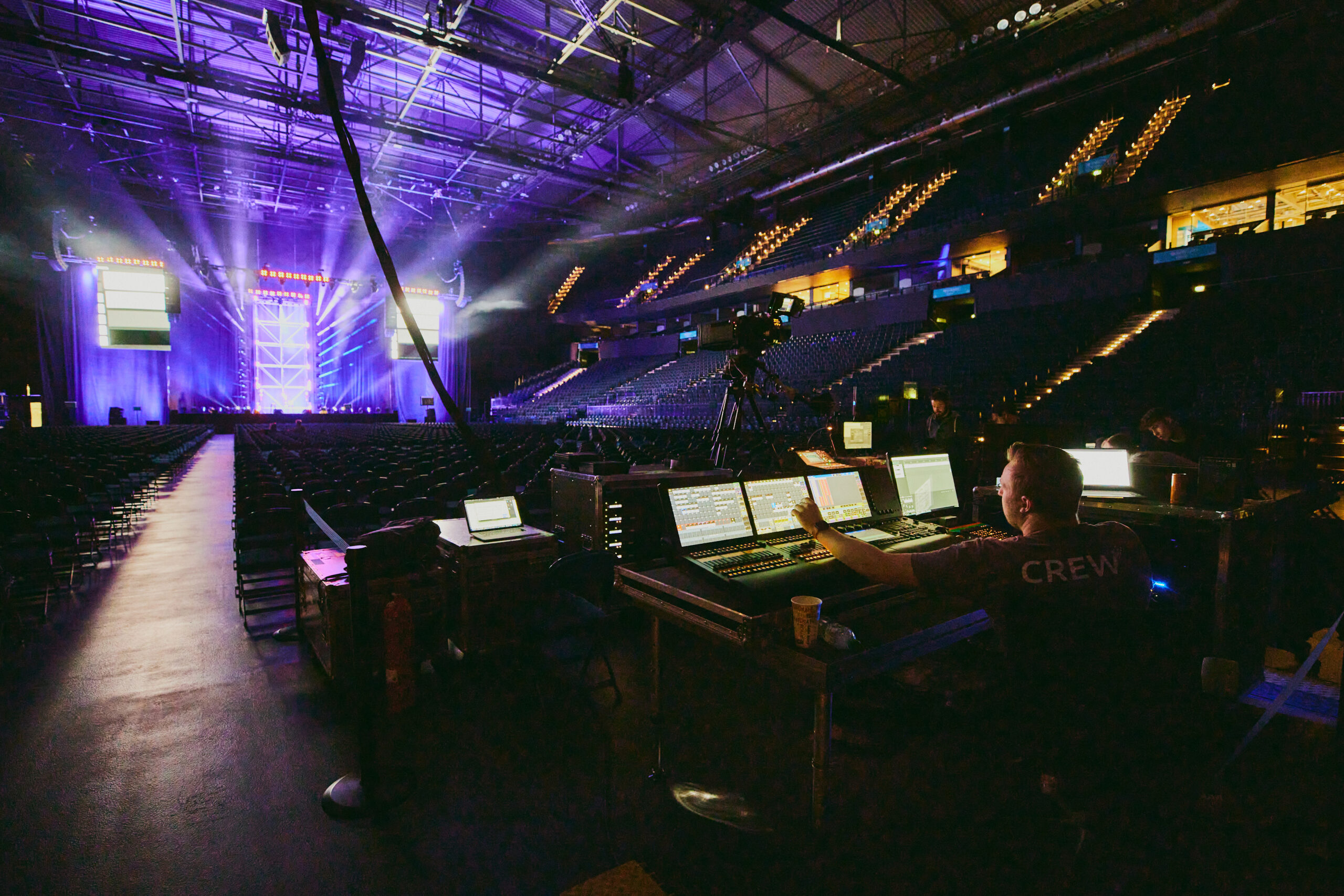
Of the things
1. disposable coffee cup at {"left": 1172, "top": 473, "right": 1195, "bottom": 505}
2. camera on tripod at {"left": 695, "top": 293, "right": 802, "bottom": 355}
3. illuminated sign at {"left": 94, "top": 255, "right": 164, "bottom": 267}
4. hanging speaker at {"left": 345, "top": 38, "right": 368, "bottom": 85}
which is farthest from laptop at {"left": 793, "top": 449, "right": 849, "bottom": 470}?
illuminated sign at {"left": 94, "top": 255, "right": 164, "bottom": 267}

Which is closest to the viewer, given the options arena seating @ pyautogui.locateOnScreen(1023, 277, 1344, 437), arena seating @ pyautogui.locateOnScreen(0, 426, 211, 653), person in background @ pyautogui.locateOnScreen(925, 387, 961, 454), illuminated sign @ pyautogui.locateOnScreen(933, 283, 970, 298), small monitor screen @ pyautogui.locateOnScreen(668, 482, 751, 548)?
small monitor screen @ pyautogui.locateOnScreen(668, 482, 751, 548)

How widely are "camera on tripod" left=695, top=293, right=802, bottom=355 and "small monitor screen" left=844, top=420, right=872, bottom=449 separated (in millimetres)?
625

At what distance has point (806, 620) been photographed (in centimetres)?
168

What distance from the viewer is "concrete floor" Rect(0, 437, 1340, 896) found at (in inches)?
73.4

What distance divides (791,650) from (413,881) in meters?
1.37

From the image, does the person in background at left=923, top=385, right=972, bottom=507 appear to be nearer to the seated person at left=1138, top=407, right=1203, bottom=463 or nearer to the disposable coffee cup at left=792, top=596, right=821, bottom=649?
the seated person at left=1138, top=407, right=1203, bottom=463

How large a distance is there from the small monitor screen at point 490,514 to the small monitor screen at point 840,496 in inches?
67.1

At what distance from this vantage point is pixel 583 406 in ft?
74.6

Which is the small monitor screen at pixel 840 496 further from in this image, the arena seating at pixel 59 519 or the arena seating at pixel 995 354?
the arena seating at pixel 995 354

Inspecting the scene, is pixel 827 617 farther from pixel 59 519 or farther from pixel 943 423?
pixel 59 519

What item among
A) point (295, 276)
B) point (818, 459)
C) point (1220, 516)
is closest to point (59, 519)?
point (818, 459)

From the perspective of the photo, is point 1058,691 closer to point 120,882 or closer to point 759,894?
point 759,894

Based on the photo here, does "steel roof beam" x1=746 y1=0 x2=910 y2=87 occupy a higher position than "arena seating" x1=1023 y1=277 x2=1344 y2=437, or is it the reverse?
"steel roof beam" x1=746 y1=0 x2=910 y2=87

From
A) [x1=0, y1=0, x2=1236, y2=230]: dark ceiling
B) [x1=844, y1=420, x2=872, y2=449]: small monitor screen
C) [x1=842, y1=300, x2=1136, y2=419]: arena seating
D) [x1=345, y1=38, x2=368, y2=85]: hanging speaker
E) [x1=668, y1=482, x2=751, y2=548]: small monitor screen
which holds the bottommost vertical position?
[x1=668, y1=482, x2=751, y2=548]: small monitor screen
